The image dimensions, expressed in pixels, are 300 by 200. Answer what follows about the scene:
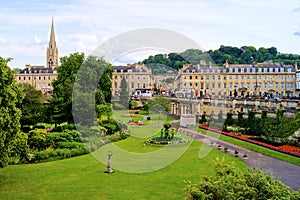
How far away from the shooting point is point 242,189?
11344 mm

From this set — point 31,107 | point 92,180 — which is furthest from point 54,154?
point 31,107

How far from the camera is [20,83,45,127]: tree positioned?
3653cm

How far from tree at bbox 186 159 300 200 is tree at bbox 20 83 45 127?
90.5 ft

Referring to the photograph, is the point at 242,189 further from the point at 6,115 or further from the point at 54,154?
the point at 54,154

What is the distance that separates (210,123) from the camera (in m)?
47.5

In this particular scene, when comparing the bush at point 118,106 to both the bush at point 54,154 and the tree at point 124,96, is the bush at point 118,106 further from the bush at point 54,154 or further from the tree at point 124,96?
the bush at point 54,154

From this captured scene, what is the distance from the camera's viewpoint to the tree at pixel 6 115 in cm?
1789

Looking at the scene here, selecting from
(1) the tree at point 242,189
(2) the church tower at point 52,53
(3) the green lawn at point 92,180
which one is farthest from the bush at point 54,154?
(2) the church tower at point 52,53

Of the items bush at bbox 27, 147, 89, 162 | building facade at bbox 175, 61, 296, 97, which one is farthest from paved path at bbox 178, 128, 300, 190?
building facade at bbox 175, 61, 296, 97

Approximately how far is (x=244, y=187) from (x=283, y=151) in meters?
18.0

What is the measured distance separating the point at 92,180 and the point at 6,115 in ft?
18.2

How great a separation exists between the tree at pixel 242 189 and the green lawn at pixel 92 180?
4462 millimetres

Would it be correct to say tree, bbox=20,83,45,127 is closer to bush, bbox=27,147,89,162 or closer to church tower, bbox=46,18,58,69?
bush, bbox=27,147,89,162

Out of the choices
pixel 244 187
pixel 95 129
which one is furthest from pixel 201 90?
pixel 244 187
